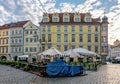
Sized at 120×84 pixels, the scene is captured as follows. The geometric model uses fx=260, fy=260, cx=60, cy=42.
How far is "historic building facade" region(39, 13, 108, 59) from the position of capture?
72125 millimetres

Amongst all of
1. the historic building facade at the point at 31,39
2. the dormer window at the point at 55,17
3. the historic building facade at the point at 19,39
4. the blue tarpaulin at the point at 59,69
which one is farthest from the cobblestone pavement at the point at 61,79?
the historic building facade at the point at 19,39

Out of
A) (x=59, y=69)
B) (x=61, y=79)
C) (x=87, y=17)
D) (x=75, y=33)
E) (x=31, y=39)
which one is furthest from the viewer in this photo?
(x=31, y=39)

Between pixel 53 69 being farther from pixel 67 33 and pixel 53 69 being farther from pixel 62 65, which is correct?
pixel 67 33

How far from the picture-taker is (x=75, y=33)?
238ft

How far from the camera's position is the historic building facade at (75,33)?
72125mm

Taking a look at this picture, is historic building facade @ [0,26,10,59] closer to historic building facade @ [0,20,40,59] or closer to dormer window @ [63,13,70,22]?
historic building facade @ [0,20,40,59]

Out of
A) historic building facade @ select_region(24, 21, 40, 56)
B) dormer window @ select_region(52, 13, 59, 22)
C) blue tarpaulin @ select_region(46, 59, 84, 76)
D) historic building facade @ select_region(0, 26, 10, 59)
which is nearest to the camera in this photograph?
blue tarpaulin @ select_region(46, 59, 84, 76)

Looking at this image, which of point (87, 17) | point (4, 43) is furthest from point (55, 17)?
point (4, 43)

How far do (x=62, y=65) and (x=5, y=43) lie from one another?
219ft

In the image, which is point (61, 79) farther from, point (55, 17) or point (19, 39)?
point (19, 39)

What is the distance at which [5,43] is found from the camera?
8606 cm

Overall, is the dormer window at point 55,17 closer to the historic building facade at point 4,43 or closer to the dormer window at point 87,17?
the dormer window at point 87,17

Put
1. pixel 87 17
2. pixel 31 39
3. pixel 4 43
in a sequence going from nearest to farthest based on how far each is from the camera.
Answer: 1. pixel 87 17
2. pixel 31 39
3. pixel 4 43

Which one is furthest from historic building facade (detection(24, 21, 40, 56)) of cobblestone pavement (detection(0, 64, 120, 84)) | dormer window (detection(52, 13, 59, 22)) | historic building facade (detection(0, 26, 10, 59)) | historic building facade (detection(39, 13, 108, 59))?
cobblestone pavement (detection(0, 64, 120, 84))
